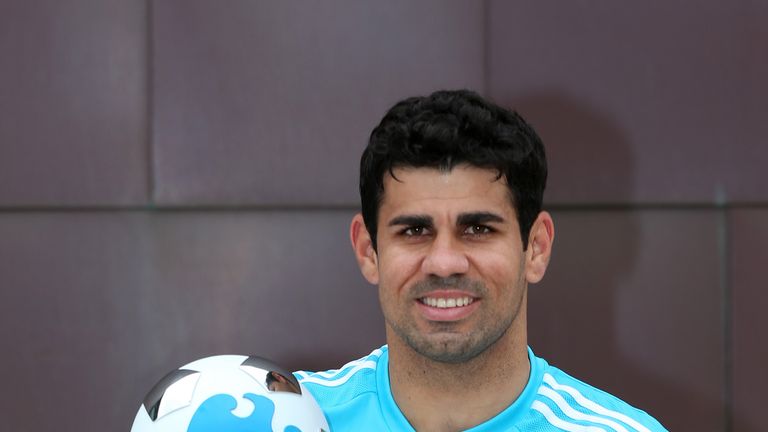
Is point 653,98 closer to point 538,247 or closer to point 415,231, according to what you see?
point 538,247

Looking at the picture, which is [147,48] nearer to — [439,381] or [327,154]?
[327,154]

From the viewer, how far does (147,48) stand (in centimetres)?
181

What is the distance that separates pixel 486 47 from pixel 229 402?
109 cm

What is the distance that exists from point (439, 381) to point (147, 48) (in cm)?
101

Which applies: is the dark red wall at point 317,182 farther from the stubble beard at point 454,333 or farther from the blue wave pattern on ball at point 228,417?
the blue wave pattern on ball at point 228,417

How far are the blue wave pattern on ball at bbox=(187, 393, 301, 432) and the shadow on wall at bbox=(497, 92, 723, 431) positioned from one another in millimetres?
956

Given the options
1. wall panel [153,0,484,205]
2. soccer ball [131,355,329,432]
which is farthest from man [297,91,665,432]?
wall panel [153,0,484,205]

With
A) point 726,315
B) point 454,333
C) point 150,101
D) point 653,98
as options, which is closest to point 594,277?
point 726,315

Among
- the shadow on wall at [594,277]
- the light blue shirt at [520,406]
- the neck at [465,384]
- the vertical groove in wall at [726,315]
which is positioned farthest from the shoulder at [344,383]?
the vertical groove in wall at [726,315]

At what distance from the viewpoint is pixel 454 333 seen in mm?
1180

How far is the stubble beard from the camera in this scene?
1166mm

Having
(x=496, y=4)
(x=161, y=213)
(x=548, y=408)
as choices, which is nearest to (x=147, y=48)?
(x=161, y=213)

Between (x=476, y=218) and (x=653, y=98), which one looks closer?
(x=476, y=218)

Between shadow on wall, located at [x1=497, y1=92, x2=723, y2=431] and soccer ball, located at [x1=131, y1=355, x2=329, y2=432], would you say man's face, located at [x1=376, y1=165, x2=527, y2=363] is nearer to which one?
soccer ball, located at [x1=131, y1=355, x2=329, y2=432]
